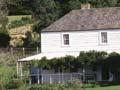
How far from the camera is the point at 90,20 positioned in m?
74.8

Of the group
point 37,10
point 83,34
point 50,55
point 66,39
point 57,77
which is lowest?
point 57,77

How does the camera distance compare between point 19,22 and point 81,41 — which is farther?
point 19,22

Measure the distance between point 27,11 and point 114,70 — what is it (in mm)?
59437

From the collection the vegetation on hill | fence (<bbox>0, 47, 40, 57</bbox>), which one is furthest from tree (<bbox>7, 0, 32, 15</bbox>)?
fence (<bbox>0, 47, 40, 57</bbox>)

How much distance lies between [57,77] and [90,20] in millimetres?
8486

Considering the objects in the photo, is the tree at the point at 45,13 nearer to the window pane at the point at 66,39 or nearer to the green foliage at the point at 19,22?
the green foliage at the point at 19,22

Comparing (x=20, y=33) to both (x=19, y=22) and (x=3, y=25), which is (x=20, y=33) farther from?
(x=19, y=22)

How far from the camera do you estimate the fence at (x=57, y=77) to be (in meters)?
69.2

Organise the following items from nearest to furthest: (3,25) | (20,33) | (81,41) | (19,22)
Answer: (81,41), (3,25), (20,33), (19,22)

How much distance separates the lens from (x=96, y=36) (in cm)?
7288

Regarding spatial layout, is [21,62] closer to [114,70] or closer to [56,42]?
[56,42]

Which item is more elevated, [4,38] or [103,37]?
[4,38]

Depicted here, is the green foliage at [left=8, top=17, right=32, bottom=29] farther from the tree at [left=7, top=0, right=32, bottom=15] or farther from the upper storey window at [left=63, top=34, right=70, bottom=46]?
the upper storey window at [left=63, top=34, right=70, bottom=46]

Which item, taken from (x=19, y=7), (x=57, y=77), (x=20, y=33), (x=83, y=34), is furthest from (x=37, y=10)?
Result: (x=57, y=77)
